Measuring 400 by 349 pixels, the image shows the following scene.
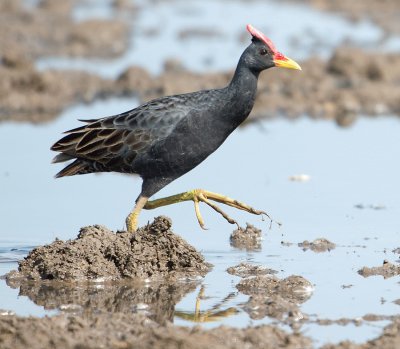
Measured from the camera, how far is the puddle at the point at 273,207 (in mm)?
9172

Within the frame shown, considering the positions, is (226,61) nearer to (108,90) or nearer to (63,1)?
(108,90)

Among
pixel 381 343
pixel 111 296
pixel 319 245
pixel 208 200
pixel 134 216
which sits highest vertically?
pixel 208 200

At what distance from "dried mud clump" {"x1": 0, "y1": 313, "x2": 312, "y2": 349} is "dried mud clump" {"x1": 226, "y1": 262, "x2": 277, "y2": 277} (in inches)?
82.5

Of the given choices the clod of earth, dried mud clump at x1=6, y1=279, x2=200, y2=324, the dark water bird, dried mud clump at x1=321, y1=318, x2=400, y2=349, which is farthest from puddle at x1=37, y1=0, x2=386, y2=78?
dried mud clump at x1=321, y1=318, x2=400, y2=349

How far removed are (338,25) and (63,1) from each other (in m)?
6.18

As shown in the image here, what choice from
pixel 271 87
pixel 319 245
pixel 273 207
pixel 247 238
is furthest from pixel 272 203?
pixel 271 87

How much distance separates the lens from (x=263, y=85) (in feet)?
60.4

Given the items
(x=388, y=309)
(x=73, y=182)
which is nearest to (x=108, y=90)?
(x=73, y=182)

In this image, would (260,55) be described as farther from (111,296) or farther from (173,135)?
(111,296)

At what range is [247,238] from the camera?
1102cm

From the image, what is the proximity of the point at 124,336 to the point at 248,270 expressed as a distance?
2521 millimetres

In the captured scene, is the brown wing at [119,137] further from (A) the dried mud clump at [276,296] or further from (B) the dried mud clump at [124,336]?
(B) the dried mud clump at [124,336]

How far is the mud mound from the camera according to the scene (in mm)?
9766

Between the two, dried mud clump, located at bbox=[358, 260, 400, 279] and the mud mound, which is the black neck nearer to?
the mud mound
